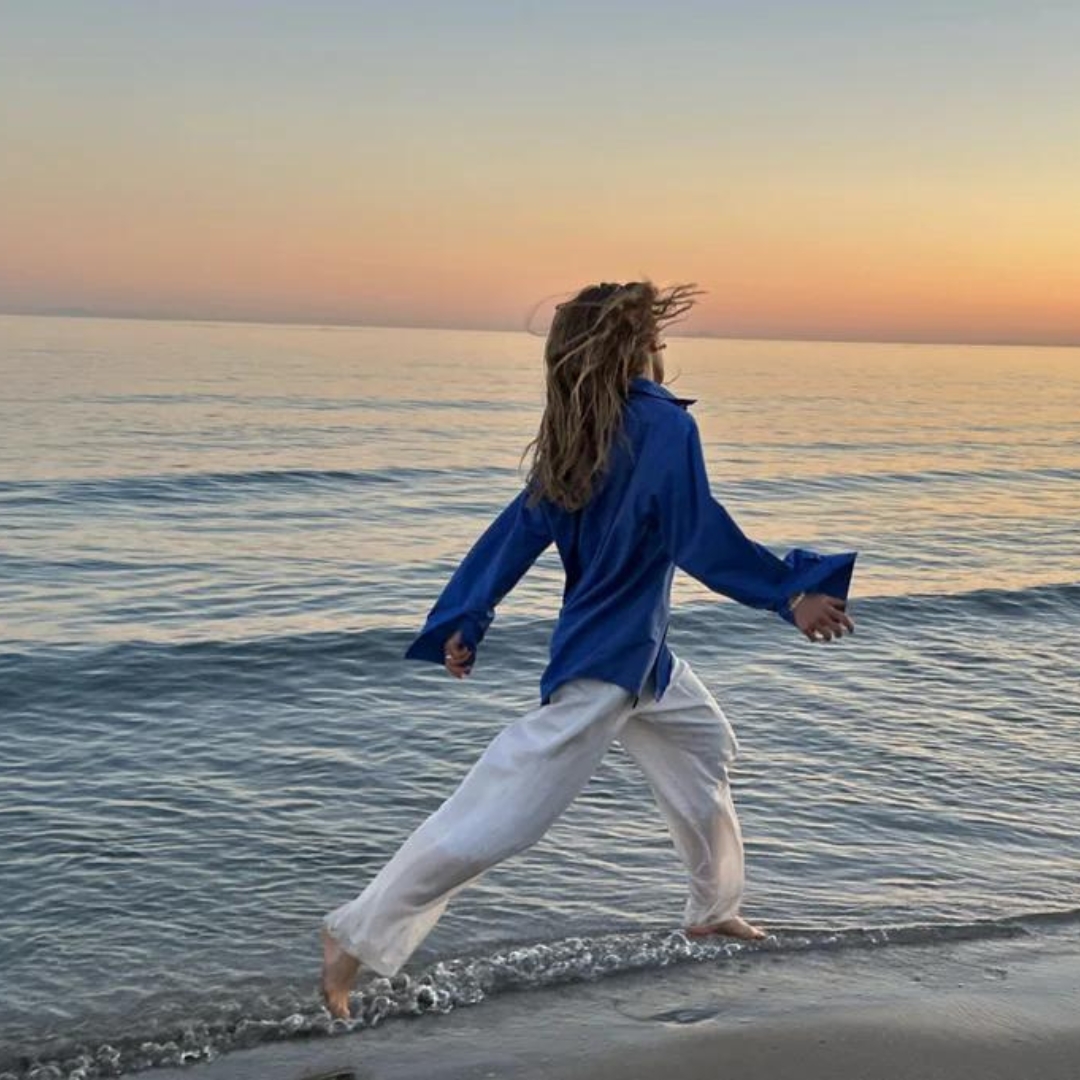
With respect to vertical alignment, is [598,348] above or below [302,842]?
above

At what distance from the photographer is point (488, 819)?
409 centimetres

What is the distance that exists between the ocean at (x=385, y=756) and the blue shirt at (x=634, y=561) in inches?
55.8

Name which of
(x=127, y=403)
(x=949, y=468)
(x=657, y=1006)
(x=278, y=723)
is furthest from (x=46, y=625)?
(x=127, y=403)

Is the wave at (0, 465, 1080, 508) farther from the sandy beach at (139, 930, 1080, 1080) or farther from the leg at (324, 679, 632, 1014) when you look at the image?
the leg at (324, 679, 632, 1014)

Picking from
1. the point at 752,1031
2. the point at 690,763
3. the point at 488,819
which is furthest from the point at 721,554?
the point at 752,1031

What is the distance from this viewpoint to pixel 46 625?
1180 centimetres

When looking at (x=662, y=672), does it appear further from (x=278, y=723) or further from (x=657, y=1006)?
(x=278, y=723)

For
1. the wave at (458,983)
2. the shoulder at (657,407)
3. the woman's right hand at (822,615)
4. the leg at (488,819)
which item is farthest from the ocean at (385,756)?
the shoulder at (657,407)

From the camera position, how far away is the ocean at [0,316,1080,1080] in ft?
17.4

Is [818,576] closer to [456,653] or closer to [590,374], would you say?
[590,374]

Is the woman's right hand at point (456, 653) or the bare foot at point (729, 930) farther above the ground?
the woman's right hand at point (456, 653)

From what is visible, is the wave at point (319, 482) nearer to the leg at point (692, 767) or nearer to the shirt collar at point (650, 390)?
the leg at point (692, 767)

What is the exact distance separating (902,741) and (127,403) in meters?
29.1

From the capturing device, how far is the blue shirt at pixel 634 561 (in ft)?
13.2
